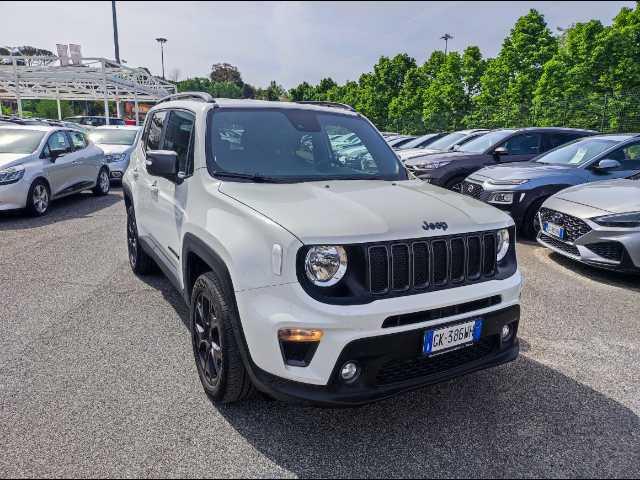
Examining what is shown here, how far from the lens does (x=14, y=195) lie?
27.3ft

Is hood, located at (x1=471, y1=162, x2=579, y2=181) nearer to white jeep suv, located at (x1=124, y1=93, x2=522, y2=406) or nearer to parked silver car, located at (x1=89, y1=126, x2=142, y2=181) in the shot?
white jeep suv, located at (x1=124, y1=93, x2=522, y2=406)

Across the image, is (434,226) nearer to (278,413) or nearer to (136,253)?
(278,413)

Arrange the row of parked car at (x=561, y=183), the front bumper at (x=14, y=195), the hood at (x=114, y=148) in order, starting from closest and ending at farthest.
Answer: the row of parked car at (x=561, y=183) < the front bumper at (x=14, y=195) < the hood at (x=114, y=148)

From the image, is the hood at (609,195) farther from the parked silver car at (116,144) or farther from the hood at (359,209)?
the parked silver car at (116,144)

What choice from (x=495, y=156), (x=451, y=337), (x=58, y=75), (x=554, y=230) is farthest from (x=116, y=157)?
(x=58, y=75)

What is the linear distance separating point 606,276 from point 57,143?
9813mm

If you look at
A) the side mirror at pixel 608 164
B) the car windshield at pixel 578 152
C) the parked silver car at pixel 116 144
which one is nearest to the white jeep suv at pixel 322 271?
the side mirror at pixel 608 164

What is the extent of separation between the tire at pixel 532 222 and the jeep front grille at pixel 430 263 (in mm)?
→ 4923

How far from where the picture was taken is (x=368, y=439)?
108 inches

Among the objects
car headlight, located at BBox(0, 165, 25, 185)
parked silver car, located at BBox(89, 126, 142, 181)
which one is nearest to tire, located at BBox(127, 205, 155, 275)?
car headlight, located at BBox(0, 165, 25, 185)

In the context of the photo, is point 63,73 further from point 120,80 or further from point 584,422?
point 584,422

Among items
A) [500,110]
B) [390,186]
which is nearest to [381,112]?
[500,110]

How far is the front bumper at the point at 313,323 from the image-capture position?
2.36m

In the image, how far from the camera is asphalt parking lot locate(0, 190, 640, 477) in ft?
8.27
